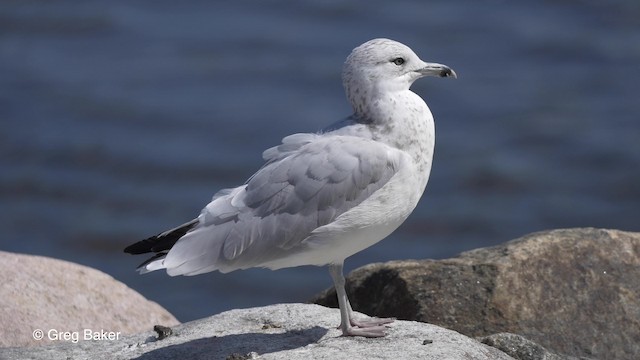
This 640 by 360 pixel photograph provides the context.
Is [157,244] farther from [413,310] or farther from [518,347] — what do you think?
[518,347]

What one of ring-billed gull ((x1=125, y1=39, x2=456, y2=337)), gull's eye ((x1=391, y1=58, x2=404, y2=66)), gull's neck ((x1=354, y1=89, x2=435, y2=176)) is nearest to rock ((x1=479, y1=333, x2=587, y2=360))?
ring-billed gull ((x1=125, y1=39, x2=456, y2=337))

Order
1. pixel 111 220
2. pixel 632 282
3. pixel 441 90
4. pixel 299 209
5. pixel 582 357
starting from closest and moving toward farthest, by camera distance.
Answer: pixel 299 209 < pixel 582 357 < pixel 632 282 < pixel 111 220 < pixel 441 90

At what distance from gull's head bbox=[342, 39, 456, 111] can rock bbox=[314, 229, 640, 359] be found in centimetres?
159

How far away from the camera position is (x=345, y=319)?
741 centimetres

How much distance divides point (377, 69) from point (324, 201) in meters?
0.83

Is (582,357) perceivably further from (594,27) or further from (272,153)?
(594,27)

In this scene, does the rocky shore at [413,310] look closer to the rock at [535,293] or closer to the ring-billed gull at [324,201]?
the rock at [535,293]

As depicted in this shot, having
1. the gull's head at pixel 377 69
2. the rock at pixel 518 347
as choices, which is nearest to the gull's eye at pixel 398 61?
the gull's head at pixel 377 69

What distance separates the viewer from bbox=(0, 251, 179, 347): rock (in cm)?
853

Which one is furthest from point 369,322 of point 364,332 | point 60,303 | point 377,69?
point 60,303

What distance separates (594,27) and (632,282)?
28.0 ft

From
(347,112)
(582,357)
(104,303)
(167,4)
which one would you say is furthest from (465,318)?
(167,4)

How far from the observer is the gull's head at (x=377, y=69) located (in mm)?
7410

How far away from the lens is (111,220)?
1445 cm
